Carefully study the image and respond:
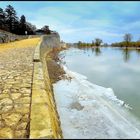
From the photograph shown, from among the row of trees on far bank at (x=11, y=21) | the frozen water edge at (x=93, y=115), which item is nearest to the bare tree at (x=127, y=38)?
the row of trees on far bank at (x=11, y=21)

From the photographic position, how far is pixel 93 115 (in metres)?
4.88

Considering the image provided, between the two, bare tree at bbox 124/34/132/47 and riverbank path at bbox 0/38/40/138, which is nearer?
riverbank path at bbox 0/38/40/138

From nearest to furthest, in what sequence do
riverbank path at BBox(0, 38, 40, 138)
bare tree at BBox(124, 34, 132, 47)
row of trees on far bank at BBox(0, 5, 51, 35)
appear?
riverbank path at BBox(0, 38, 40, 138), row of trees on far bank at BBox(0, 5, 51, 35), bare tree at BBox(124, 34, 132, 47)

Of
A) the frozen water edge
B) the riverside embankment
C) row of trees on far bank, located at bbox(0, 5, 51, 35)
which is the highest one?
row of trees on far bank, located at bbox(0, 5, 51, 35)

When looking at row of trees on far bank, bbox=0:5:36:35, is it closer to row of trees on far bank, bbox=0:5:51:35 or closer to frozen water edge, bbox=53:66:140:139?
row of trees on far bank, bbox=0:5:51:35

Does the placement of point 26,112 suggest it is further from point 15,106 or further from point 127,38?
point 127,38

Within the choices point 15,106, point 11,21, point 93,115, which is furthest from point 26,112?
point 11,21

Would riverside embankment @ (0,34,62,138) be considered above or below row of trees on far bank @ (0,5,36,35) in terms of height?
below

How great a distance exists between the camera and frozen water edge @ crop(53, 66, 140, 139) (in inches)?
152

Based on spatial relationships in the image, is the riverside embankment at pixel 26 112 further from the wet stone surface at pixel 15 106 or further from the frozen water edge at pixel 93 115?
the frozen water edge at pixel 93 115

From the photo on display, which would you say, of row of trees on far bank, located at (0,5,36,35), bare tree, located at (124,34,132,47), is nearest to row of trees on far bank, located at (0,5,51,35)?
row of trees on far bank, located at (0,5,36,35)

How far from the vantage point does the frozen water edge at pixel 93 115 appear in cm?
385

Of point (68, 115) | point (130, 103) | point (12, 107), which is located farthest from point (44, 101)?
point (130, 103)

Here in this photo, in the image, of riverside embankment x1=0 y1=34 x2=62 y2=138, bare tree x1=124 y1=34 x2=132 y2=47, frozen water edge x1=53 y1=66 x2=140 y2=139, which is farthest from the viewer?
bare tree x1=124 y1=34 x2=132 y2=47
